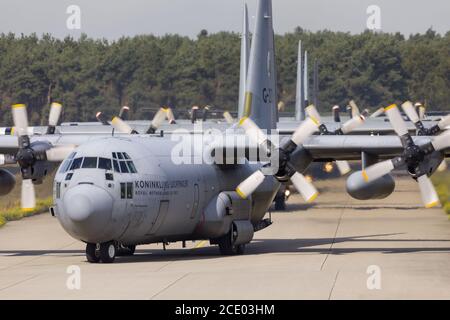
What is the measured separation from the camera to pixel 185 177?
99.3 ft

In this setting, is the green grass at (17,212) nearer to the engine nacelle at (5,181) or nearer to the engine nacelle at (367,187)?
the engine nacelle at (5,181)

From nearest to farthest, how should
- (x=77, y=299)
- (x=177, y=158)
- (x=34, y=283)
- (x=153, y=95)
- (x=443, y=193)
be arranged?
(x=77, y=299)
(x=34, y=283)
(x=177, y=158)
(x=443, y=193)
(x=153, y=95)

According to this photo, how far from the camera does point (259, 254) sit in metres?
31.7

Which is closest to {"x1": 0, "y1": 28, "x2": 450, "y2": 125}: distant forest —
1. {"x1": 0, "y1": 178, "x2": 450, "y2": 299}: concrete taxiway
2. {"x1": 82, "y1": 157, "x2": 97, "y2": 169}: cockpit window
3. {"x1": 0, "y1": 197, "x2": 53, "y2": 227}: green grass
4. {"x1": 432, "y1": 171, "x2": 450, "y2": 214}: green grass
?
{"x1": 0, "y1": 197, "x2": 53, "y2": 227}: green grass

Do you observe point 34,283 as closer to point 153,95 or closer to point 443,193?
point 443,193

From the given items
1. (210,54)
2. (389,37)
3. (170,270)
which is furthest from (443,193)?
(389,37)

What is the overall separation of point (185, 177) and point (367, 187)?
17.7 ft

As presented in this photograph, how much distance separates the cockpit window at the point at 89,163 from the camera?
27.7m

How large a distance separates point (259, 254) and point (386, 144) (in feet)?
16.7

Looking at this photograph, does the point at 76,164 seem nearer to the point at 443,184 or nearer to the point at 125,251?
the point at 125,251

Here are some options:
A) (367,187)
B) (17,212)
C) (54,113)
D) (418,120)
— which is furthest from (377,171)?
(17,212)

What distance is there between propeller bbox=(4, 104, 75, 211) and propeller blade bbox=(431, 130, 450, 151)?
36.3 ft

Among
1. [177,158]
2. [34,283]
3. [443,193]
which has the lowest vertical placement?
[443,193]

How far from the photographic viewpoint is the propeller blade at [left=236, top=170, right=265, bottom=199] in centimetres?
3061
